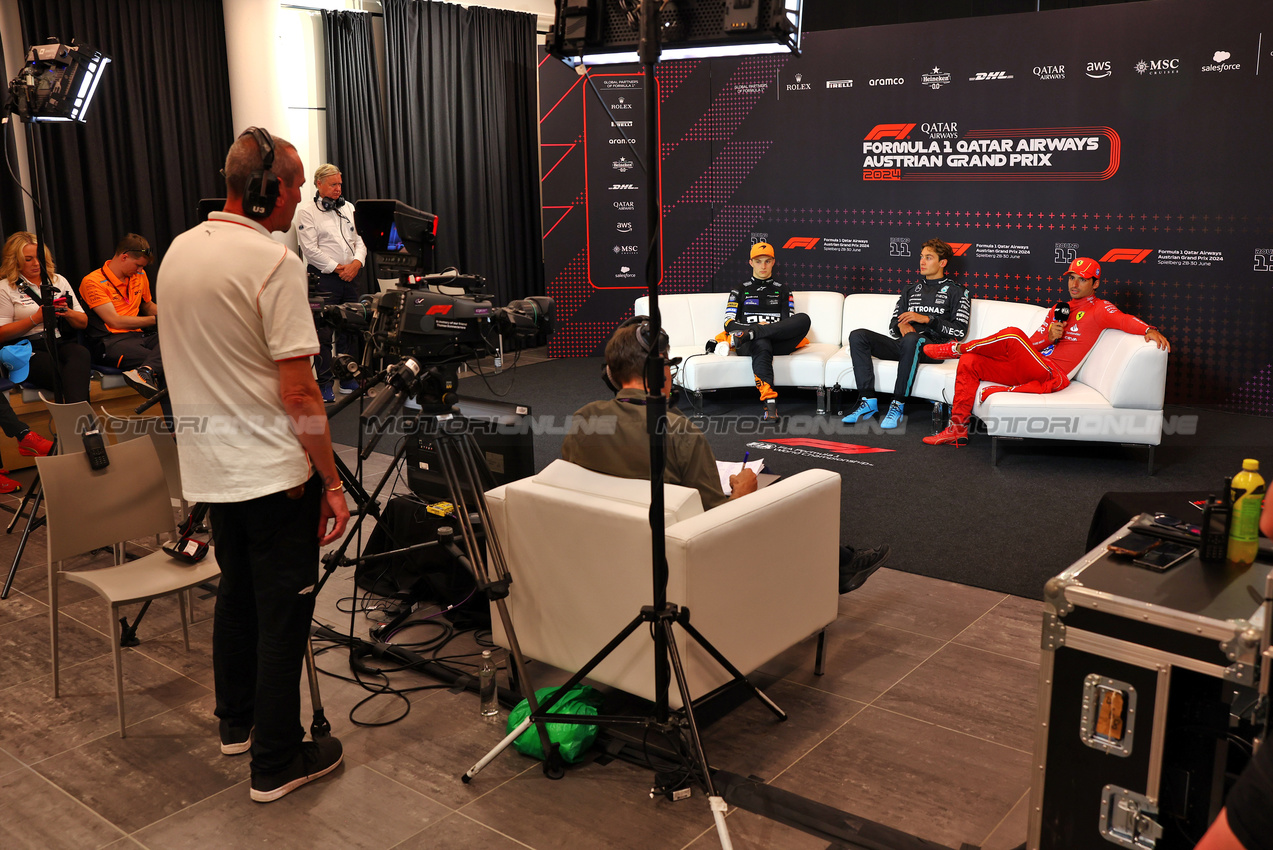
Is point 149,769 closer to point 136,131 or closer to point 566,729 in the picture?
point 566,729

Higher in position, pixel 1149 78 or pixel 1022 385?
pixel 1149 78

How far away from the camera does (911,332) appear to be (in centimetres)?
639

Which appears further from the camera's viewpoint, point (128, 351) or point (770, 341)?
point (770, 341)

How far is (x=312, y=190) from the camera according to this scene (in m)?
7.46

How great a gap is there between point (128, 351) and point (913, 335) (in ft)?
15.4

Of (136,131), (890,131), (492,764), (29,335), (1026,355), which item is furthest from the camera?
(890,131)

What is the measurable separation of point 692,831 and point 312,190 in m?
6.35

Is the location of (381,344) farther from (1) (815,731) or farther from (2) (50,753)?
(1) (815,731)

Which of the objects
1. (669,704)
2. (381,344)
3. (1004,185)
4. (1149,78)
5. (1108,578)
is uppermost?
(1149,78)

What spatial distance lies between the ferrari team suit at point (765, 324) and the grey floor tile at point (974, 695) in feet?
11.6

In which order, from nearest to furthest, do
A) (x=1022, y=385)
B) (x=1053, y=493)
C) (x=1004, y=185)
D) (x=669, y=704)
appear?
1. (x=669, y=704)
2. (x=1053, y=493)
3. (x=1022, y=385)
4. (x=1004, y=185)

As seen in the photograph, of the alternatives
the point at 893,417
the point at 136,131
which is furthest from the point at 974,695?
the point at 136,131

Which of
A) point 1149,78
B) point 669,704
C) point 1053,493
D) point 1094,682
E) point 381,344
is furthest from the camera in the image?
point 1149,78

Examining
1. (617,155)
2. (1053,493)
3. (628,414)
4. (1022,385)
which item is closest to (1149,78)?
(1022,385)
